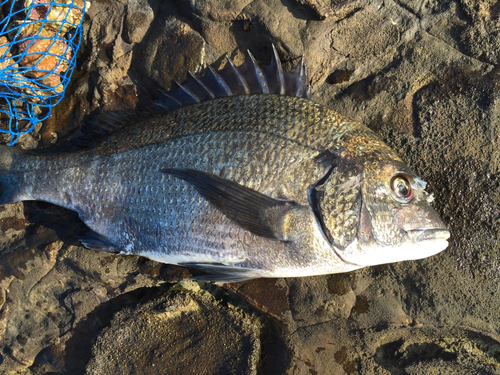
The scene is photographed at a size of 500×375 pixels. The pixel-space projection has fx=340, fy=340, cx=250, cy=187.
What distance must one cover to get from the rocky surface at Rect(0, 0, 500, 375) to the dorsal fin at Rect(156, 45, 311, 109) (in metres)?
0.29

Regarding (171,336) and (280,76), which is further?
(171,336)

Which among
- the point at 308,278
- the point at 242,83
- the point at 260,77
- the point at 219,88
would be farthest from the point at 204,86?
the point at 308,278

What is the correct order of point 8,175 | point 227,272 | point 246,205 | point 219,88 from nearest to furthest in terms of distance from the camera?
point 246,205
point 227,272
point 219,88
point 8,175

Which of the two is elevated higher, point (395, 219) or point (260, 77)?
point (260, 77)

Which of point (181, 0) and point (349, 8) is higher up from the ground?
point (181, 0)

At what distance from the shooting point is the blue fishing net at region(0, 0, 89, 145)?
323cm

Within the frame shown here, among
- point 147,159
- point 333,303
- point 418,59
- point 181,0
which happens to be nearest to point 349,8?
point 418,59

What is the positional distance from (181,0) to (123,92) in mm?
1002

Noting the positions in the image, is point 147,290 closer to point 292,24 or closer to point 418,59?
Answer: point 292,24

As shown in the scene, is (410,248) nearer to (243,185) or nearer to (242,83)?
(243,185)

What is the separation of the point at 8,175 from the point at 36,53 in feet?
3.94

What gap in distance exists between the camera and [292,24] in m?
2.85

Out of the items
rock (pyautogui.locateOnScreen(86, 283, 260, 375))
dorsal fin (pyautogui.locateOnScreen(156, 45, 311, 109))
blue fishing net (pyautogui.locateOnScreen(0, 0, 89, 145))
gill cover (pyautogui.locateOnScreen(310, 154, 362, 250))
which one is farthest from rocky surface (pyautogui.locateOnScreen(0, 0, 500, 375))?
gill cover (pyautogui.locateOnScreen(310, 154, 362, 250))

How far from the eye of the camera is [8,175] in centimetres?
297
